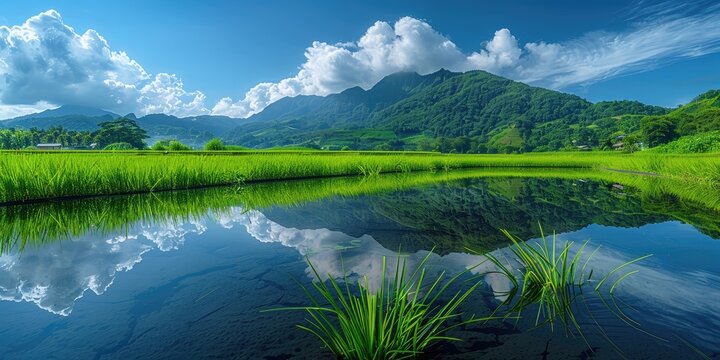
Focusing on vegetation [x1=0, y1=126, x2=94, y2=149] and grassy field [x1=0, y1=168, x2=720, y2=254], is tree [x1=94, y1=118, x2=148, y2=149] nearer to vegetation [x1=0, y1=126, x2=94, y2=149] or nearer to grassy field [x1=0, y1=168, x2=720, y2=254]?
vegetation [x1=0, y1=126, x2=94, y2=149]

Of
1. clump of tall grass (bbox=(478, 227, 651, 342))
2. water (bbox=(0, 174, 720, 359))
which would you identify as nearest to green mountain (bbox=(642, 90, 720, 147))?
water (bbox=(0, 174, 720, 359))

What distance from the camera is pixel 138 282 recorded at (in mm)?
3889

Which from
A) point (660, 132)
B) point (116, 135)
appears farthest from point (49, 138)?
point (660, 132)

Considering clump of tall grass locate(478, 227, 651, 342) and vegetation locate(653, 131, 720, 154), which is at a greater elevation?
vegetation locate(653, 131, 720, 154)

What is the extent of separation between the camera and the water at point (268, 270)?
2.58m

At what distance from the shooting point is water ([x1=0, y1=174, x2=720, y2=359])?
8.45 ft

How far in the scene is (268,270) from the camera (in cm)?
426

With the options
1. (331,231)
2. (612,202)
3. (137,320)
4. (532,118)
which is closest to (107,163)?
(331,231)

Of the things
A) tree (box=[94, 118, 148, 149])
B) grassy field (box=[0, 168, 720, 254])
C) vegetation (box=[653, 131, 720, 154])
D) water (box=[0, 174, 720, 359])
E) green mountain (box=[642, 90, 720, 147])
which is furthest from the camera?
tree (box=[94, 118, 148, 149])

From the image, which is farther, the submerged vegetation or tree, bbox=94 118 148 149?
tree, bbox=94 118 148 149

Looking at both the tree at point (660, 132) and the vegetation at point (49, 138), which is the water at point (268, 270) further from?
the vegetation at point (49, 138)

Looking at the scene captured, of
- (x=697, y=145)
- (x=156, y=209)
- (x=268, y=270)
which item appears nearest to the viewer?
(x=268, y=270)

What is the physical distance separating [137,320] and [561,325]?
3.82 m

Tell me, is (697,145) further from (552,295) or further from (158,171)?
(158,171)
